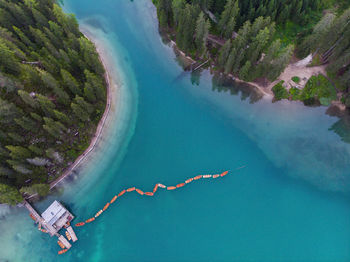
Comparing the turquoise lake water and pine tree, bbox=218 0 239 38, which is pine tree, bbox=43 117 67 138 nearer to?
the turquoise lake water

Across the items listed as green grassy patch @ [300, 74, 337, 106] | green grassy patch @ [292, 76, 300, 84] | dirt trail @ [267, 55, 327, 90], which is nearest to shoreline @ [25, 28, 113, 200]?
dirt trail @ [267, 55, 327, 90]

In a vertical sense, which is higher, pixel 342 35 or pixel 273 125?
pixel 342 35

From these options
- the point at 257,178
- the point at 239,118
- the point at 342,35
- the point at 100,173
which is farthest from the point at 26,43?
the point at 342,35

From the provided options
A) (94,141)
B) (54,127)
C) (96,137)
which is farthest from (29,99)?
(94,141)

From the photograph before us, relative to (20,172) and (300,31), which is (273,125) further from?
(20,172)

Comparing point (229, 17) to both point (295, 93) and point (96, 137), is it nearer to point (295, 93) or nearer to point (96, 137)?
point (295, 93)

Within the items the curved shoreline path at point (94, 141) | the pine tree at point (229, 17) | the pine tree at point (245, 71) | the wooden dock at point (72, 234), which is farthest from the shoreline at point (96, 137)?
the pine tree at point (245, 71)

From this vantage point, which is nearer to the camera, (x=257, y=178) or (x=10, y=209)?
(x=10, y=209)
